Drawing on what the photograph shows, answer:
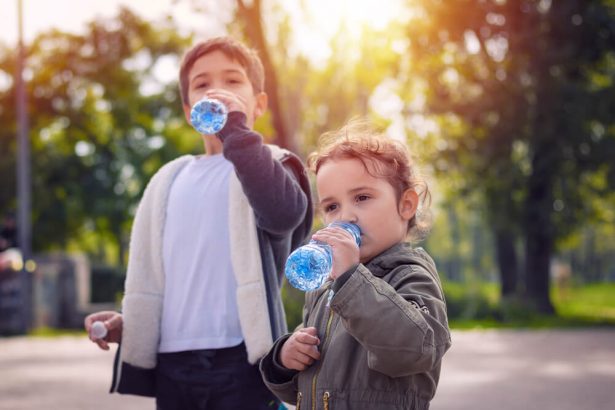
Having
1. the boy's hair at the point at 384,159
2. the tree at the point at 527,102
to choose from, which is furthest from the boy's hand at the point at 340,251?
the tree at the point at 527,102

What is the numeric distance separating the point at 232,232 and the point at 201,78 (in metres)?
0.55

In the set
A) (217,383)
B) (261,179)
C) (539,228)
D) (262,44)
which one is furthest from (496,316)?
(261,179)

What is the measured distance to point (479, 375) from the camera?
28.8 ft

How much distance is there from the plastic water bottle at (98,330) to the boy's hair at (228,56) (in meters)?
0.83

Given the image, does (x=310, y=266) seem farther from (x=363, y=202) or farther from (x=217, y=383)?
(x=217, y=383)

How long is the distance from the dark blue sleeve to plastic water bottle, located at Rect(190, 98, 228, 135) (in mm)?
34

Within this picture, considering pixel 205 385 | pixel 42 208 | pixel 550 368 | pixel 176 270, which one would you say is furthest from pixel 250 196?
pixel 42 208

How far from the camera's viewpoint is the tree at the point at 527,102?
59.4ft

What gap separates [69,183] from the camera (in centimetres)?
3002

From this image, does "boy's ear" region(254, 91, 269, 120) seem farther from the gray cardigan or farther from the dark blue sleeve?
the dark blue sleeve

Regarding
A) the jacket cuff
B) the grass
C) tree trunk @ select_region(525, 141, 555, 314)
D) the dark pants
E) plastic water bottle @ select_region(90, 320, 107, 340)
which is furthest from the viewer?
tree trunk @ select_region(525, 141, 555, 314)

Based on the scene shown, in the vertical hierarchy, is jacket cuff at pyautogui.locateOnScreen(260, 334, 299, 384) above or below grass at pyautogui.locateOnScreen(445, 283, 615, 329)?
above

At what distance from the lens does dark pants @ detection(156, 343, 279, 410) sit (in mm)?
2697

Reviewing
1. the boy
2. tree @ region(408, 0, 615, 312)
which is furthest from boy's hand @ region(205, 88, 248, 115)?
tree @ region(408, 0, 615, 312)
